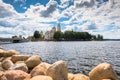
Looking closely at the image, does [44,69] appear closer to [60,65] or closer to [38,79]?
[60,65]

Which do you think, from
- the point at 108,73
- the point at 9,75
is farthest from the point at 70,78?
the point at 9,75

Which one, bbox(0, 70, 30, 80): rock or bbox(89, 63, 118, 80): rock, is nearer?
bbox(0, 70, 30, 80): rock

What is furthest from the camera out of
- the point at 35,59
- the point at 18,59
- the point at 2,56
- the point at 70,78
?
the point at 2,56

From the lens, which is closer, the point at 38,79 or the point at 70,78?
the point at 38,79

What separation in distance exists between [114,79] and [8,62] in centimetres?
969

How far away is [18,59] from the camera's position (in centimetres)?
2134

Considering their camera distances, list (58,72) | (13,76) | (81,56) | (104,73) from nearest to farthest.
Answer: (13,76)
(104,73)
(58,72)
(81,56)

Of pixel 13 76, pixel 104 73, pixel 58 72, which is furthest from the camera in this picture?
pixel 58 72

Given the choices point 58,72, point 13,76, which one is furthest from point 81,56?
point 13,76

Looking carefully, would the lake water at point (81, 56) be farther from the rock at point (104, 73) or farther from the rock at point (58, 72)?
the rock at point (58, 72)

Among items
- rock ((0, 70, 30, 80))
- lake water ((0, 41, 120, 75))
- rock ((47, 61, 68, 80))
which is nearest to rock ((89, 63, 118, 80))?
rock ((47, 61, 68, 80))

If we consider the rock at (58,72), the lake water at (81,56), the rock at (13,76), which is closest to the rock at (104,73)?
the rock at (58,72)

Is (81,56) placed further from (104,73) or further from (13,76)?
(13,76)

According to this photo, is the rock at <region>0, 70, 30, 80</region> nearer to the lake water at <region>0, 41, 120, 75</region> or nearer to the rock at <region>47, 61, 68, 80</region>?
the rock at <region>47, 61, 68, 80</region>
